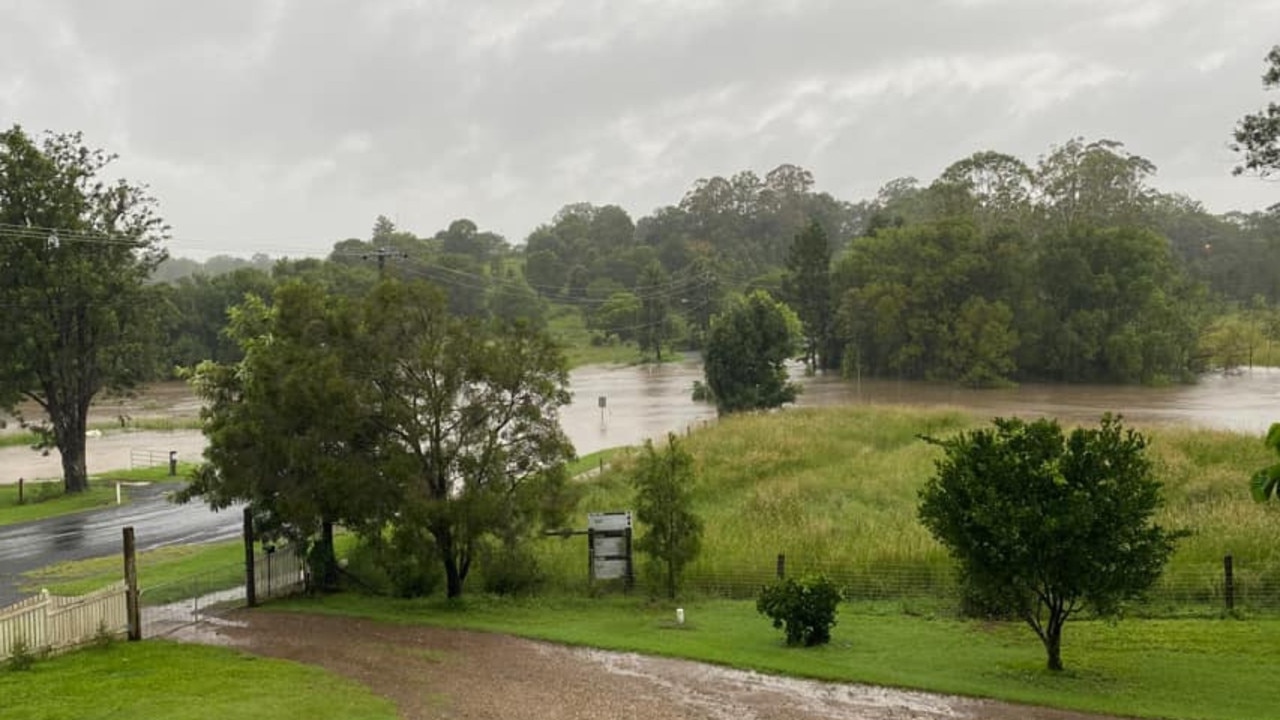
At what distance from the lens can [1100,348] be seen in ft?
270

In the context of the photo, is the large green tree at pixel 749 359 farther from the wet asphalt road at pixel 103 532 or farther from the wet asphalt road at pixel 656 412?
the wet asphalt road at pixel 103 532

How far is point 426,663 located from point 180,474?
37431mm

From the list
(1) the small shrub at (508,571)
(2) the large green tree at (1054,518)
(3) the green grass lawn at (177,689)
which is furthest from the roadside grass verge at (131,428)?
(2) the large green tree at (1054,518)

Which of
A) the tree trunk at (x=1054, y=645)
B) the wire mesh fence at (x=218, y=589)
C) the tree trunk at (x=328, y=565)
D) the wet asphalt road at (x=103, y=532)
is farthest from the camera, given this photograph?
the wet asphalt road at (x=103, y=532)

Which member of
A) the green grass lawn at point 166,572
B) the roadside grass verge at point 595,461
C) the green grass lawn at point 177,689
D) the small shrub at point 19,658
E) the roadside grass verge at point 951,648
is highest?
the roadside grass verge at point 595,461

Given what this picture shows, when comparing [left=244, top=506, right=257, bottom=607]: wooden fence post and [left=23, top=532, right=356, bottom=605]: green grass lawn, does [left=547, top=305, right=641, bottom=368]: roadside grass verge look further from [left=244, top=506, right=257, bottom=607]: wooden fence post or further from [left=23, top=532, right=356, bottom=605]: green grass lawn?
[left=244, top=506, right=257, bottom=607]: wooden fence post

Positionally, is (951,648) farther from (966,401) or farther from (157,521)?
(966,401)

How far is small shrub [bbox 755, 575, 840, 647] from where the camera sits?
61.8ft

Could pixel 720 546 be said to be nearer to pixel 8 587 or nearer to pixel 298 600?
pixel 298 600

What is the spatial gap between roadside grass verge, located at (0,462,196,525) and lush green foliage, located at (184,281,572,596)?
57.6ft

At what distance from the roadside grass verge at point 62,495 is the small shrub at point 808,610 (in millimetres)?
27466

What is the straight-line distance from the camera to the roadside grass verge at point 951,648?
15273 mm

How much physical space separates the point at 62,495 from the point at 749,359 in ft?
123

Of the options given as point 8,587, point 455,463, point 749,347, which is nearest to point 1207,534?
point 455,463
